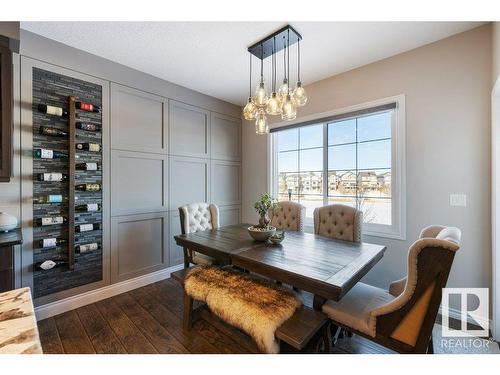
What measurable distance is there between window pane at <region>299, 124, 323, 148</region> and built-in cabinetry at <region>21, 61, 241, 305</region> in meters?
1.41

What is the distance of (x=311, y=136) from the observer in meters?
3.29

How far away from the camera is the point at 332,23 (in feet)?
6.42

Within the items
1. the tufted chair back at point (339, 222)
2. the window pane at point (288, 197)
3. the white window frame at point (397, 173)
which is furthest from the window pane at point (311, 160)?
the tufted chair back at point (339, 222)

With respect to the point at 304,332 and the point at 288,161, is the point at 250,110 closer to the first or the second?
the point at 288,161

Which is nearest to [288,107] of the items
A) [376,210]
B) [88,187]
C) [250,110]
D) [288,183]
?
[250,110]

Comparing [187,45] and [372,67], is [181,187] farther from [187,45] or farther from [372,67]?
[372,67]

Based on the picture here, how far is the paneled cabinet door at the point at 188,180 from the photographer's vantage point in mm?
3186

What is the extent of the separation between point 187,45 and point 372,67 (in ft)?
6.93

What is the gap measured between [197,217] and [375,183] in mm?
2230

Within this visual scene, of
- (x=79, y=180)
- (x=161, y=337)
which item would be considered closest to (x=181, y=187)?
(x=79, y=180)

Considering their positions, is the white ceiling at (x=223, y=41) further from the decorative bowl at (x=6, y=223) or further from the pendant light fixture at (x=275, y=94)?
the decorative bowl at (x=6, y=223)

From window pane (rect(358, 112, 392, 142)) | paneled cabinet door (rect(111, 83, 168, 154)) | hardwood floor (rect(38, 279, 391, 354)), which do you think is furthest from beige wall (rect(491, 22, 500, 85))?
paneled cabinet door (rect(111, 83, 168, 154))
